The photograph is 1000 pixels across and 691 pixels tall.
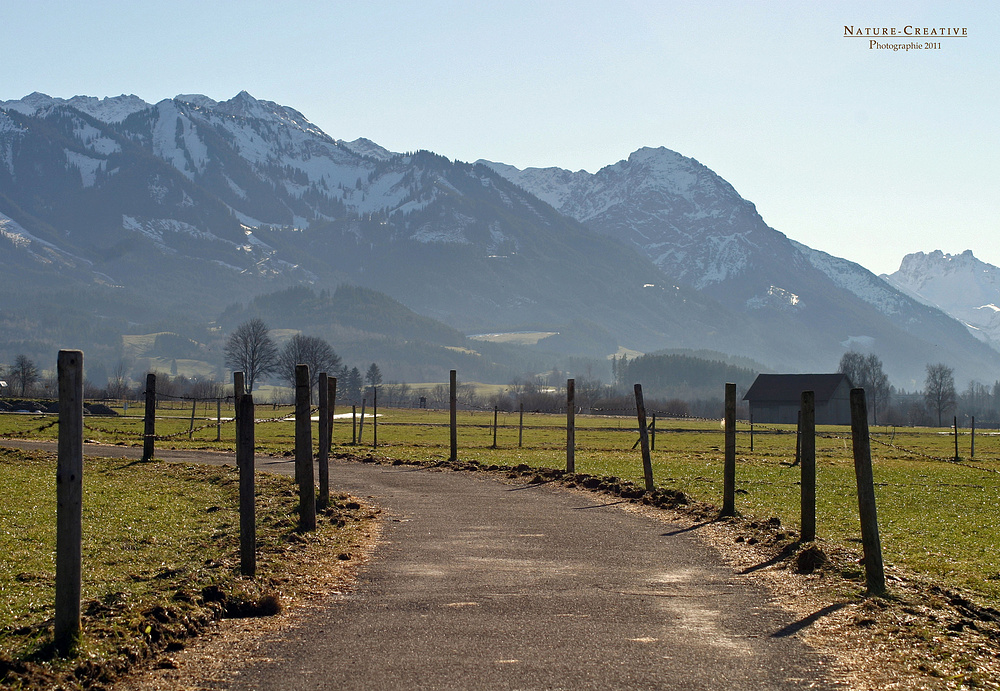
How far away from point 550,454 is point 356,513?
77.2 ft

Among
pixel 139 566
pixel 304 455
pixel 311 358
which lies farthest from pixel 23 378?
pixel 139 566

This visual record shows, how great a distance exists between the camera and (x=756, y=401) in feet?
440

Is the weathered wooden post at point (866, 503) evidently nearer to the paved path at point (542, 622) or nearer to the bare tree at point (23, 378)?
the paved path at point (542, 622)

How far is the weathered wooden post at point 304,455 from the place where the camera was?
1578cm

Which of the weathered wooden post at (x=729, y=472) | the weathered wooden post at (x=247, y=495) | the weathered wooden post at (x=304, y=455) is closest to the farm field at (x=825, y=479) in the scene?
the weathered wooden post at (x=729, y=472)

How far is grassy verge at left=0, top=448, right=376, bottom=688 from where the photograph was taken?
8.28 meters

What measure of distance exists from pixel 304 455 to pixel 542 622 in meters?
7.29

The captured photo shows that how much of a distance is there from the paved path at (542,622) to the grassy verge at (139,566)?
40.1 inches

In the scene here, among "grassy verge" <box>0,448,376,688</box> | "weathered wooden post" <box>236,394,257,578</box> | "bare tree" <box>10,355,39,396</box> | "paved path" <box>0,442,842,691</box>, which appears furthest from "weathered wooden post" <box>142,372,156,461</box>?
"bare tree" <box>10,355,39,396</box>

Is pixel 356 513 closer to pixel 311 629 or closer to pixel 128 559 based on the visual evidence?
pixel 128 559

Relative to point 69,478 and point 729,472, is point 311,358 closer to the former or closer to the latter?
point 729,472

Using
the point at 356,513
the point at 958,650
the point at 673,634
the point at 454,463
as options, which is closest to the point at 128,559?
the point at 356,513

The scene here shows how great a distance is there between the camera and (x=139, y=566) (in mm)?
12148

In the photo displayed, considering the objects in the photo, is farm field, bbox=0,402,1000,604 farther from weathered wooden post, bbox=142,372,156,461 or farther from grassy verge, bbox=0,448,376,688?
grassy verge, bbox=0,448,376,688
